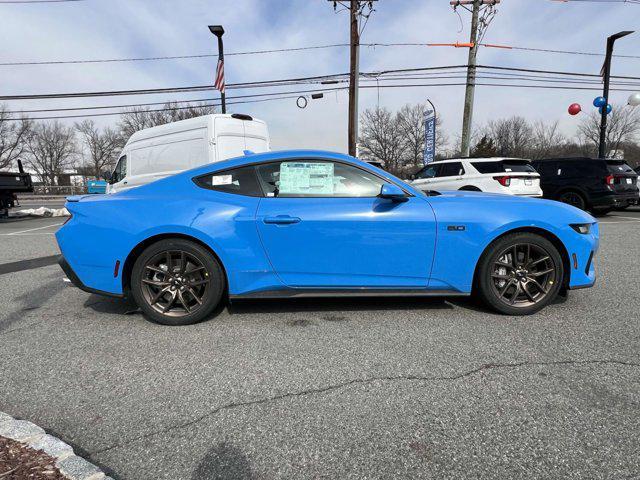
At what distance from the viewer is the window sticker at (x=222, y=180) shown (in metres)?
3.21

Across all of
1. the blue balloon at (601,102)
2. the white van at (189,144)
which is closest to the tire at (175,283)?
the white van at (189,144)

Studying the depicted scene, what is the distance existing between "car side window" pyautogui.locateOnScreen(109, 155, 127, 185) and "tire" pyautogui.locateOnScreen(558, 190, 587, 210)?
1240cm

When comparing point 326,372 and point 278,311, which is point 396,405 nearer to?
point 326,372

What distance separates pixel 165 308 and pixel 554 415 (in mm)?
2789

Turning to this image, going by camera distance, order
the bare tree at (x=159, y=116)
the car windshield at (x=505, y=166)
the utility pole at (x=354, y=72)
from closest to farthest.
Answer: the car windshield at (x=505, y=166) → the utility pole at (x=354, y=72) → the bare tree at (x=159, y=116)

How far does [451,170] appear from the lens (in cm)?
1038

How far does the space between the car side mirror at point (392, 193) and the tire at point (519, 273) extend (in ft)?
2.78

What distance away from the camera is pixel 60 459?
1.59m

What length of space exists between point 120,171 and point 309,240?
9.65 m

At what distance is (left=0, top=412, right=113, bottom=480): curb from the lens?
1512mm

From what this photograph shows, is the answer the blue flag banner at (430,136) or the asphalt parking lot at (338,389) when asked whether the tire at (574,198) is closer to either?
the blue flag banner at (430,136)

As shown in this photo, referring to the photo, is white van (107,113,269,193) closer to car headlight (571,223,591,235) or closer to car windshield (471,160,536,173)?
car windshield (471,160,536,173)

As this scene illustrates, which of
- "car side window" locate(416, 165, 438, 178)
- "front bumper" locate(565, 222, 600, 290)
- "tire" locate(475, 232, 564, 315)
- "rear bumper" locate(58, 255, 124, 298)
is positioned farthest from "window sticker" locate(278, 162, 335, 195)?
"car side window" locate(416, 165, 438, 178)

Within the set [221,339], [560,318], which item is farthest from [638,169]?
[221,339]
